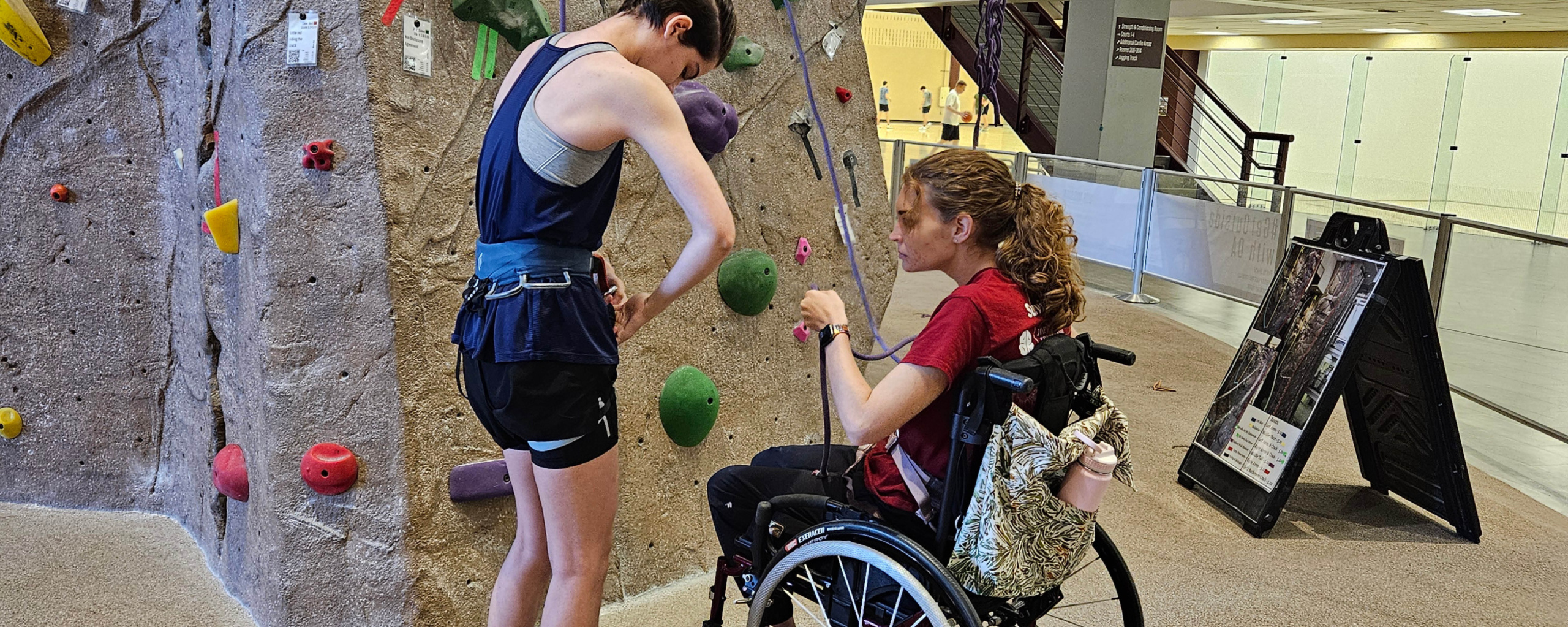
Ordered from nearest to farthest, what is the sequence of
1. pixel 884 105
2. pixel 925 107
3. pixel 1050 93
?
pixel 1050 93, pixel 884 105, pixel 925 107

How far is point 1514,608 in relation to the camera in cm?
296

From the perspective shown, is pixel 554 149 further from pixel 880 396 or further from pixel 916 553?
Result: pixel 916 553

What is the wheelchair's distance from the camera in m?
1.70

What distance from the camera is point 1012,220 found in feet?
6.17

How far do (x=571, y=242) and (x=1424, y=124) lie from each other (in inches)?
508

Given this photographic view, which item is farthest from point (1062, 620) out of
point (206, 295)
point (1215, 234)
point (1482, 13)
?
point (1482, 13)

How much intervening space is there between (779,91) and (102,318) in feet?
6.15

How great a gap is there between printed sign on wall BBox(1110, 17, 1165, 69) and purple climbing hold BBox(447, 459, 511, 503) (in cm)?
664

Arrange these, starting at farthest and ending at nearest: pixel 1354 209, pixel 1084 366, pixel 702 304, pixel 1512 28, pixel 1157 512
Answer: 1. pixel 1512 28
2. pixel 1354 209
3. pixel 1157 512
4. pixel 702 304
5. pixel 1084 366

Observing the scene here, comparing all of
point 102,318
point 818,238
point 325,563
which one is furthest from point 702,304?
point 102,318

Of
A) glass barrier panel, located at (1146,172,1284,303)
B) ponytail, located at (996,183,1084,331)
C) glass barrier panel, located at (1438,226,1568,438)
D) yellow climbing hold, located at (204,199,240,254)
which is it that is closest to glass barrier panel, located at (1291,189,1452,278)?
glass barrier panel, located at (1438,226,1568,438)

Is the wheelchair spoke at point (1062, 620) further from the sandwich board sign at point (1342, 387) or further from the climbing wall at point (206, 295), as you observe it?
the climbing wall at point (206, 295)

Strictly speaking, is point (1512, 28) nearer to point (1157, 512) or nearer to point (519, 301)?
point (1157, 512)

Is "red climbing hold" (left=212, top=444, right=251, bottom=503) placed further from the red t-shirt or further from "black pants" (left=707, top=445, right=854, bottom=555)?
the red t-shirt
